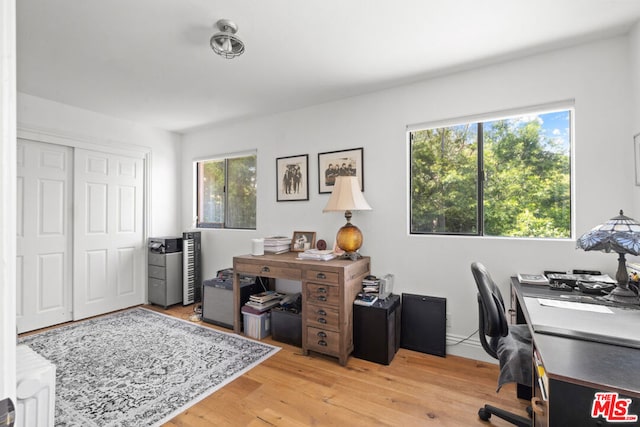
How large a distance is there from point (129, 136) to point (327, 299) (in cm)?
325

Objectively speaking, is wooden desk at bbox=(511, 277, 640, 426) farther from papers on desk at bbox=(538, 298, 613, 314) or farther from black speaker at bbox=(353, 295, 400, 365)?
black speaker at bbox=(353, 295, 400, 365)

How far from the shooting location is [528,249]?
2295mm

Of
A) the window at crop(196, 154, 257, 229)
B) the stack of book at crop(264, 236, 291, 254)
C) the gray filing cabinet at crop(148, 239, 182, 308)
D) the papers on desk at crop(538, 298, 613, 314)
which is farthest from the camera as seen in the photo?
the window at crop(196, 154, 257, 229)

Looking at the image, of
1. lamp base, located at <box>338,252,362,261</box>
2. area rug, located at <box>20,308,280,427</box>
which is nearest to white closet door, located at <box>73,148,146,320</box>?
area rug, located at <box>20,308,280,427</box>

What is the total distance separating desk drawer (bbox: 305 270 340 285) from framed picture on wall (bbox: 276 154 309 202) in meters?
1.04

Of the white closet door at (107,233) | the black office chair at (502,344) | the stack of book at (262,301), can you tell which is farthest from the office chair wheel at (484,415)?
the white closet door at (107,233)

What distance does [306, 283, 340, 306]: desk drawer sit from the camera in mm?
2426

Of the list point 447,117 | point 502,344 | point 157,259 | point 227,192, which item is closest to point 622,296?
point 502,344

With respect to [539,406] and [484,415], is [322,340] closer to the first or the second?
[484,415]

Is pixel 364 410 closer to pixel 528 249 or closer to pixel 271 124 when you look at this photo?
pixel 528 249

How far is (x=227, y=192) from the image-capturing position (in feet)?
13.4

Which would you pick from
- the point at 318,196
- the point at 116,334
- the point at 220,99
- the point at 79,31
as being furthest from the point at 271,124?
the point at 116,334

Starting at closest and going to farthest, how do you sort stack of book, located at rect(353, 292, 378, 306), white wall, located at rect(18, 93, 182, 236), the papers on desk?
1. the papers on desk
2. stack of book, located at rect(353, 292, 378, 306)
3. white wall, located at rect(18, 93, 182, 236)

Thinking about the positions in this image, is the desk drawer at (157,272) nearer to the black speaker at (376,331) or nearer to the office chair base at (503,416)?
the black speaker at (376,331)
